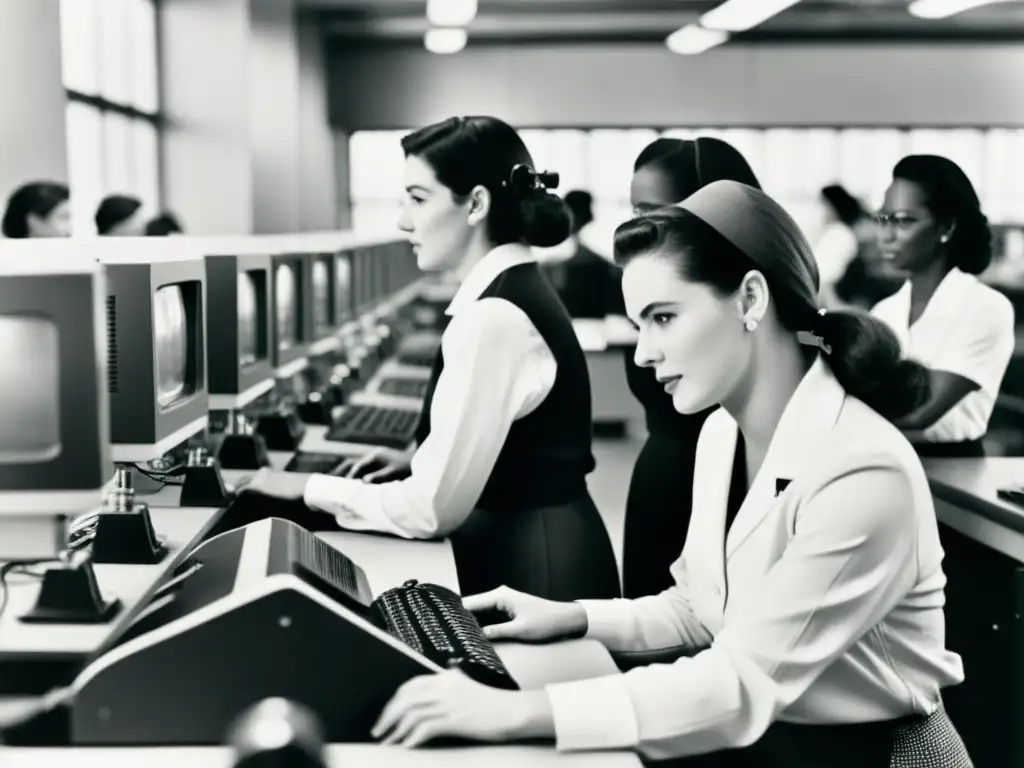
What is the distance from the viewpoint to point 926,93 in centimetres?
1170

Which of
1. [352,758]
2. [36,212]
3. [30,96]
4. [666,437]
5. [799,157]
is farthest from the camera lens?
[799,157]

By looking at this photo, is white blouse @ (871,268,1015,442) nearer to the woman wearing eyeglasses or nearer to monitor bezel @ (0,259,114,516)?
the woman wearing eyeglasses

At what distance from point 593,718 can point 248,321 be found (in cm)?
147

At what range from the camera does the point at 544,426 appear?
7.43 feet

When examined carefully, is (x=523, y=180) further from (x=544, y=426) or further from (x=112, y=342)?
(x=112, y=342)

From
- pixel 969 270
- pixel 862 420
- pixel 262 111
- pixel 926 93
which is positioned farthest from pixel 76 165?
pixel 926 93

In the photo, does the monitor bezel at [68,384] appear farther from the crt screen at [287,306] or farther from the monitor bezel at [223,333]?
the crt screen at [287,306]

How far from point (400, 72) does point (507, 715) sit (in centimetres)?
1099

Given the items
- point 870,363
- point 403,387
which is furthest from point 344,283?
point 870,363

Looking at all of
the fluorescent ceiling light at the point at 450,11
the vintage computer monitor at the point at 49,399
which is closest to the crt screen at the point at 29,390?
the vintage computer monitor at the point at 49,399

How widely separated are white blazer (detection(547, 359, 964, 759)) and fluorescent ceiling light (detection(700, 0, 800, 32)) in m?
7.22

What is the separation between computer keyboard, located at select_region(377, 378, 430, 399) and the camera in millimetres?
4141

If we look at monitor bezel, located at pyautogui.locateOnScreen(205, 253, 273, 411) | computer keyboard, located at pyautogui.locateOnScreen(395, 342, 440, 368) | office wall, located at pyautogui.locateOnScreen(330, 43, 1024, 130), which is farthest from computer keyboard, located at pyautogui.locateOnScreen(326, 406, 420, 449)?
office wall, located at pyautogui.locateOnScreen(330, 43, 1024, 130)

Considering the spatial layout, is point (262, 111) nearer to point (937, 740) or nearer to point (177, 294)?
point (177, 294)
